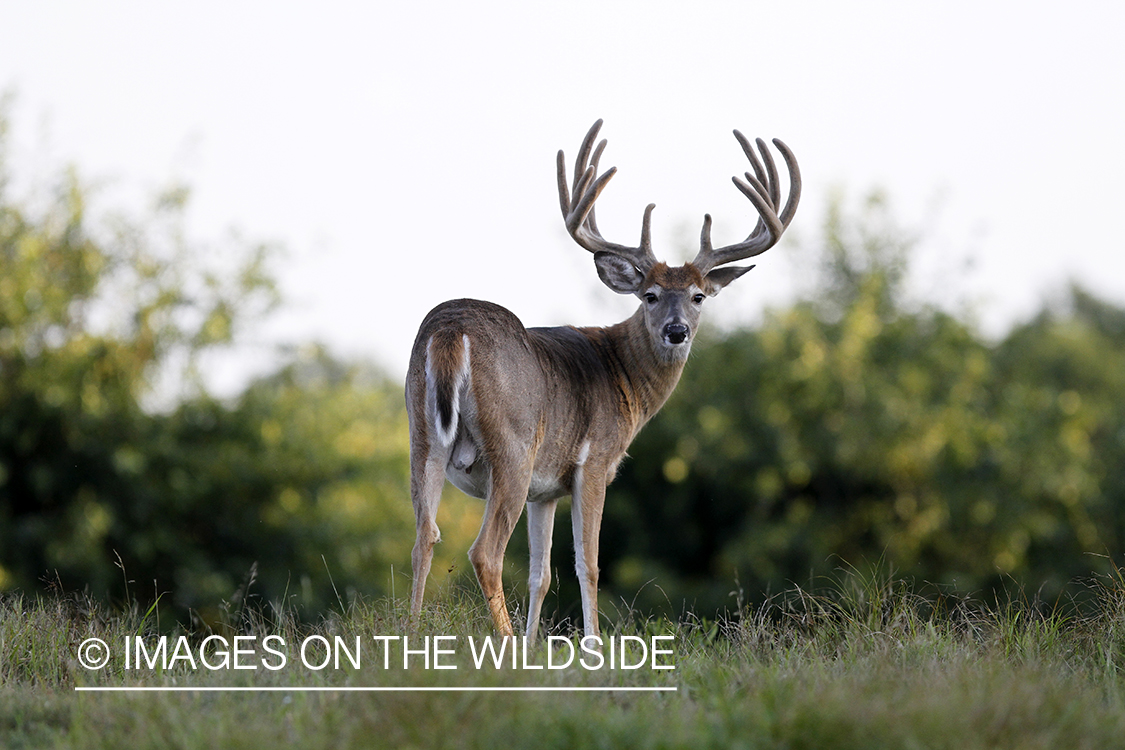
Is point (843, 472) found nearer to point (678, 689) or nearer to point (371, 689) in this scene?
point (678, 689)

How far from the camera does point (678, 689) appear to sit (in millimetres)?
4633

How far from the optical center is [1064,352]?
40812 mm

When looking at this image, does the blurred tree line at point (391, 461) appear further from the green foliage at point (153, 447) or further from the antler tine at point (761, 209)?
the antler tine at point (761, 209)

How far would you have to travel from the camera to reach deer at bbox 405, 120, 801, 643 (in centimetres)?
598

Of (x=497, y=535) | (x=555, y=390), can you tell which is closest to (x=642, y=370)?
(x=555, y=390)

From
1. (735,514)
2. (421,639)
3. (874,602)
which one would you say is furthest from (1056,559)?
(421,639)

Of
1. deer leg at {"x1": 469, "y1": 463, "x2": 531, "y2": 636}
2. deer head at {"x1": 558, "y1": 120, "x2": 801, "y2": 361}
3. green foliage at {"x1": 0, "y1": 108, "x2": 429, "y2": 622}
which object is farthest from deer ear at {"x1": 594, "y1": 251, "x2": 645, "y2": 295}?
green foliage at {"x1": 0, "y1": 108, "x2": 429, "y2": 622}

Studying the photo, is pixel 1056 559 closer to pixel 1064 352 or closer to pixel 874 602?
pixel 874 602

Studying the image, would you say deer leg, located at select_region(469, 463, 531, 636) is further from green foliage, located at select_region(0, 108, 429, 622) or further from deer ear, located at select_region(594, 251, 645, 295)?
green foliage, located at select_region(0, 108, 429, 622)

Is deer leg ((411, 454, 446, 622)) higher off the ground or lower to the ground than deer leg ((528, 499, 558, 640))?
higher

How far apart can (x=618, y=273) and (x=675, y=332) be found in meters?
0.70

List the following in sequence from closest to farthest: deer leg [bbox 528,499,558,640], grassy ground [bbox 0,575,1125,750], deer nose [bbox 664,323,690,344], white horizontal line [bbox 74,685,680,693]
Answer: grassy ground [bbox 0,575,1125,750] < white horizontal line [bbox 74,685,680,693] < deer leg [bbox 528,499,558,640] < deer nose [bbox 664,323,690,344]

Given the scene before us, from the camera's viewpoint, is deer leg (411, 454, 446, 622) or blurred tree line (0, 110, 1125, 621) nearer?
deer leg (411, 454, 446, 622)

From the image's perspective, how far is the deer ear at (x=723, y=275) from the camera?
7871mm
